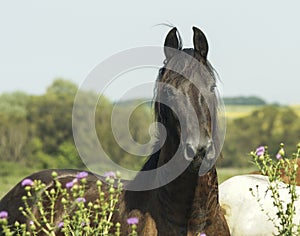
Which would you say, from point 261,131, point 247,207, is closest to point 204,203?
point 247,207

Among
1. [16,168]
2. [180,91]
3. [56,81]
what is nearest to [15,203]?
[180,91]

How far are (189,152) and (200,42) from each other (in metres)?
1.00

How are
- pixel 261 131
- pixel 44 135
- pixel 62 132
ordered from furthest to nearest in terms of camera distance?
pixel 261 131, pixel 62 132, pixel 44 135

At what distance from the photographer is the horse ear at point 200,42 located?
4.79 meters

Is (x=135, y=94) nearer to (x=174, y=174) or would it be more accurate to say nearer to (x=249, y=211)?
(x=174, y=174)

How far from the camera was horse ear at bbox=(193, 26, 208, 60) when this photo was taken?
4785 mm

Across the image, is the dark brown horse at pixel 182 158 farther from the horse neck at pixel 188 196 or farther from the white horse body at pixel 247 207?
the white horse body at pixel 247 207

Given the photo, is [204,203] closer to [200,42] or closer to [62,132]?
[200,42]

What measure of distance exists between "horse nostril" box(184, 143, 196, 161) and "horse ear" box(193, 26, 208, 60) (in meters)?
0.89

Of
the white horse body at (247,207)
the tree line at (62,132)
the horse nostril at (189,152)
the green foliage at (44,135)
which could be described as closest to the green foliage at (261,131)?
→ the tree line at (62,132)

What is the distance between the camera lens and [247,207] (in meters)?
6.24

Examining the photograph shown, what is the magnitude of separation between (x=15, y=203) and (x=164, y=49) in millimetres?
2695

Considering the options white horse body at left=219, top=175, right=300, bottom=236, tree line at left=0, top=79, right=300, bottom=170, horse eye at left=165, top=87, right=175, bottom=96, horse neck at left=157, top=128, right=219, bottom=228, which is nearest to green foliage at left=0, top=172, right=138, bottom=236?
horse neck at left=157, top=128, right=219, bottom=228

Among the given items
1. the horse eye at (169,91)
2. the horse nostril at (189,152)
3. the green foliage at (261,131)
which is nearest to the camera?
the horse nostril at (189,152)
